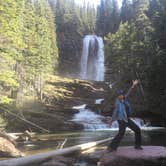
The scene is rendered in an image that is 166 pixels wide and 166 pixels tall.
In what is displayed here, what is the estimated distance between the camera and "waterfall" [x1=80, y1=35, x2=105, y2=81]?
75562 millimetres

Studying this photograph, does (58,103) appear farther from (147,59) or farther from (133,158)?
(133,158)

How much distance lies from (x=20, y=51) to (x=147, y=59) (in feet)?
39.9

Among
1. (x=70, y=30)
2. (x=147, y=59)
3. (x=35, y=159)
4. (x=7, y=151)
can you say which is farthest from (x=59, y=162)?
(x=70, y=30)

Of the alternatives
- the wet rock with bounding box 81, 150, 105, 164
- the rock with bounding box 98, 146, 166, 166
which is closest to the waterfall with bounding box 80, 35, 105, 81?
the wet rock with bounding box 81, 150, 105, 164

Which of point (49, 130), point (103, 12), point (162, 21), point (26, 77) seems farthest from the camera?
point (103, 12)

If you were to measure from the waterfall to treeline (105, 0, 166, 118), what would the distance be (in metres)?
21.0

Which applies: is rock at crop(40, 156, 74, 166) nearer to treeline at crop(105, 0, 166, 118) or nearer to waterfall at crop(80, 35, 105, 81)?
treeline at crop(105, 0, 166, 118)

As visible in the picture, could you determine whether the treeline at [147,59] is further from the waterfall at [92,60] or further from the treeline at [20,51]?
the waterfall at [92,60]

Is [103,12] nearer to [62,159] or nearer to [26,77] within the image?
[26,77]

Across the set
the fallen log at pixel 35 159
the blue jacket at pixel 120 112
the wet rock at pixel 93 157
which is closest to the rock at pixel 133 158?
the blue jacket at pixel 120 112

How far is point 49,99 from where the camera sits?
51312mm

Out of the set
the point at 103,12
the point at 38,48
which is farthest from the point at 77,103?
the point at 103,12

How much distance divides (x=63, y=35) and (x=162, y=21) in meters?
52.5

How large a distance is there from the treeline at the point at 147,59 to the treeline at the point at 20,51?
9.69 metres
